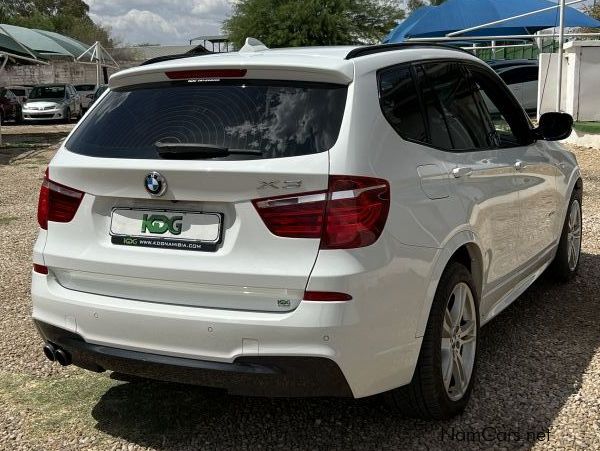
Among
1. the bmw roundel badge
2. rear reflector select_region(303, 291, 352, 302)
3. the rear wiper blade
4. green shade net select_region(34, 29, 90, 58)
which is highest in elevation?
green shade net select_region(34, 29, 90, 58)

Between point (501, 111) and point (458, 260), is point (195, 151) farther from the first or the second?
point (501, 111)

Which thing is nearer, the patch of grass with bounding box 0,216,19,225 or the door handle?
the door handle

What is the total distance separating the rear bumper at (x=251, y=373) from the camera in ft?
9.16

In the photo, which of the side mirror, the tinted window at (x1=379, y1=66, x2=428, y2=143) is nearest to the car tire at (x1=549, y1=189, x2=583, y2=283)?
the side mirror

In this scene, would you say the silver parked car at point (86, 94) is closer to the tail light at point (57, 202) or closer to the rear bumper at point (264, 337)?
the tail light at point (57, 202)

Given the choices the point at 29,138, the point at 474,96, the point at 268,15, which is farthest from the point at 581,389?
the point at 268,15

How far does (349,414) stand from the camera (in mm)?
3578

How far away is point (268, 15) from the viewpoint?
33156mm

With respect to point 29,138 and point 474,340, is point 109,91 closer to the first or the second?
point 474,340

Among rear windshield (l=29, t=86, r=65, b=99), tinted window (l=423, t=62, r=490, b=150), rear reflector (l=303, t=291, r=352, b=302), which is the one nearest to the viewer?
rear reflector (l=303, t=291, r=352, b=302)

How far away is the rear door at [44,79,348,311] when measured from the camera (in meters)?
2.79

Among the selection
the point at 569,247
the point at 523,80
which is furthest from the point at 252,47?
the point at 523,80

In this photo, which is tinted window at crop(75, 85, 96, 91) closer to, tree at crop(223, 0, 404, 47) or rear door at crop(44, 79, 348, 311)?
tree at crop(223, 0, 404, 47)

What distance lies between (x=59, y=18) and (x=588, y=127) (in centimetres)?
7162
